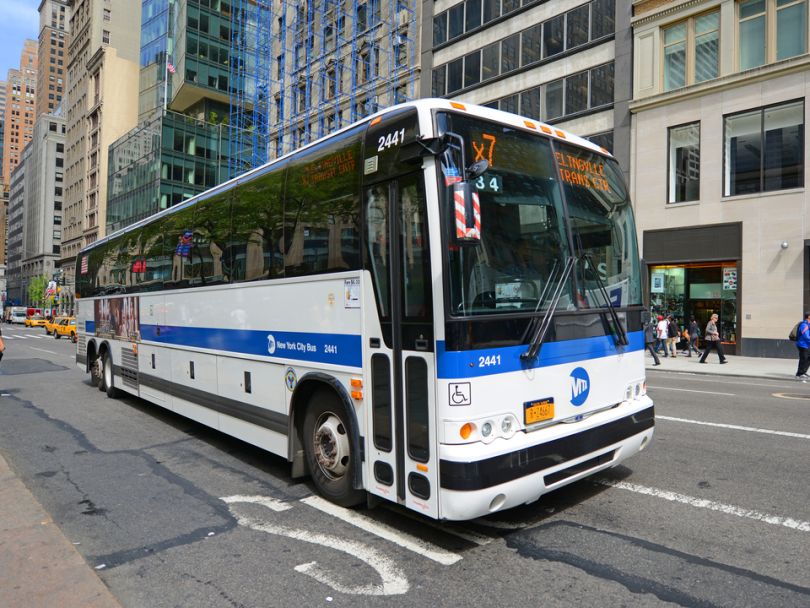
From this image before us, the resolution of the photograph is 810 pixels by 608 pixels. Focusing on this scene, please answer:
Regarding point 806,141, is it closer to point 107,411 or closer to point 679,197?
point 679,197

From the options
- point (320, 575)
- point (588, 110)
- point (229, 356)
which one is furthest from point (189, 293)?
point (588, 110)

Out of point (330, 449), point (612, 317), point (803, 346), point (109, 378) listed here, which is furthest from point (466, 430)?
point (803, 346)

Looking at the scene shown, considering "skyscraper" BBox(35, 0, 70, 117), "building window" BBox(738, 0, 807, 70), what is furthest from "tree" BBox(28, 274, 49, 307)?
"building window" BBox(738, 0, 807, 70)

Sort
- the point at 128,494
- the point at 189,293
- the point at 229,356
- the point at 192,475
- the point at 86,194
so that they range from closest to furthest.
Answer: the point at 128,494 → the point at 192,475 → the point at 229,356 → the point at 189,293 → the point at 86,194

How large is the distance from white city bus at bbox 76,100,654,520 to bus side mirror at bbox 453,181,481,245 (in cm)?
1

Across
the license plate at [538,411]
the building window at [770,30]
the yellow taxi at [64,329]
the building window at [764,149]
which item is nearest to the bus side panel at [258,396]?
the license plate at [538,411]

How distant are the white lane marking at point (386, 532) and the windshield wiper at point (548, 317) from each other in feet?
4.88

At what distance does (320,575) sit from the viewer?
3.79 m

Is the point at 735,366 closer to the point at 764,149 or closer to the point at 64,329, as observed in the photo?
the point at 764,149

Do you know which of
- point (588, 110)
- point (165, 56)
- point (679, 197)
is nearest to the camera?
point (679, 197)

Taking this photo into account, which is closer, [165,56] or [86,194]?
[165,56]

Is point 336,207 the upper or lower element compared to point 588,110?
lower

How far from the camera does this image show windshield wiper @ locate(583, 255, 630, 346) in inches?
189

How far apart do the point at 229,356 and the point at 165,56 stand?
7380 cm
